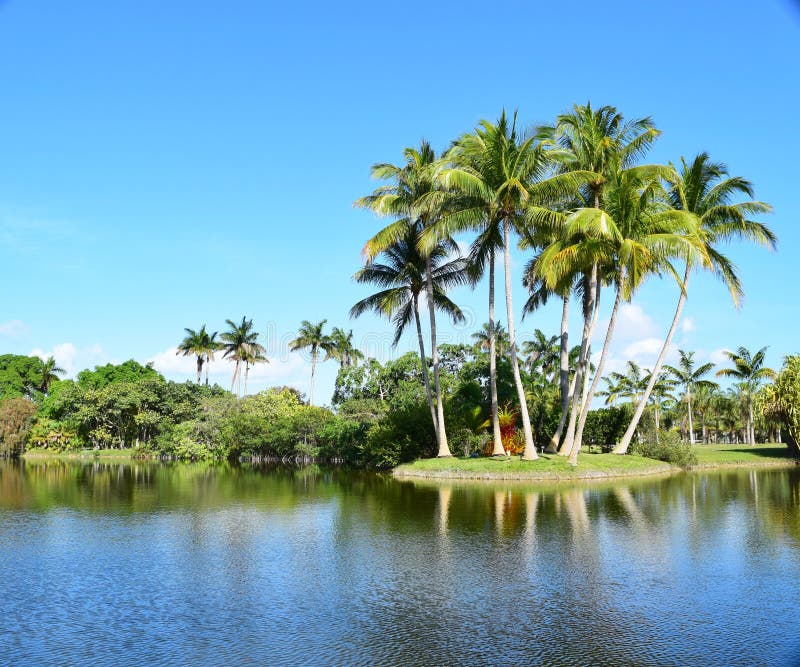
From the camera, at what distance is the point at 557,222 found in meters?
32.3

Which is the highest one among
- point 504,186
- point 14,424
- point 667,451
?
point 504,186

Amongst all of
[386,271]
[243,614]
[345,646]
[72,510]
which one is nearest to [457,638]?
[345,646]

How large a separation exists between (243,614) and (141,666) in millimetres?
2222

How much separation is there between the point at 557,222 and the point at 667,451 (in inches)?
635

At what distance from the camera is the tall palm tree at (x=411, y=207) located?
35250mm

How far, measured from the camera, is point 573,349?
156 ft

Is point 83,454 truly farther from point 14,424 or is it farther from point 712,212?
point 712,212

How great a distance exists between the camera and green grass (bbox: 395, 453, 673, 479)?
3097cm

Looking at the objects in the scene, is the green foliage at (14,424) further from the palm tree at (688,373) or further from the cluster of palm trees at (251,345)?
the palm tree at (688,373)

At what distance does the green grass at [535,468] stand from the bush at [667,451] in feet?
9.56

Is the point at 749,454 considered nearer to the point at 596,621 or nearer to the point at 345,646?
the point at 596,621

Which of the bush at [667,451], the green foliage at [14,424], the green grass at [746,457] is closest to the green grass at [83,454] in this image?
the green foliage at [14,424]

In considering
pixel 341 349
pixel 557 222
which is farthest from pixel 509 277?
pixel 341 349

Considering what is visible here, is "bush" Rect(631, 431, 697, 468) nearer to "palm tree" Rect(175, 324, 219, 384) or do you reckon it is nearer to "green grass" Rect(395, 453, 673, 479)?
"green grass" Rect(395, 453, 673, 479)
